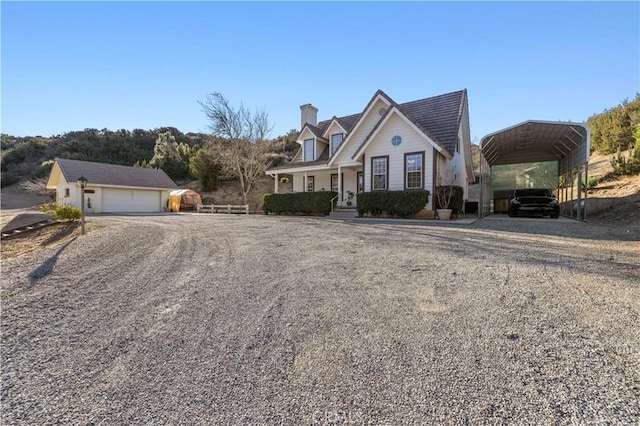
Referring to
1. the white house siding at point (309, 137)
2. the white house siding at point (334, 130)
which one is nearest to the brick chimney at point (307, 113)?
the white house siding at point (309, 137)

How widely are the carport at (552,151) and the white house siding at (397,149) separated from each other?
109 inches

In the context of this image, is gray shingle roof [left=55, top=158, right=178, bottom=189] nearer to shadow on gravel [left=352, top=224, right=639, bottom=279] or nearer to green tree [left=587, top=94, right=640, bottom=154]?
shadow on gravel [left=352, top=224, right=639, bottom=279]

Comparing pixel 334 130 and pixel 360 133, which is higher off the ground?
pixel 334 130

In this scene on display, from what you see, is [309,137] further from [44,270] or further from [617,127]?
[617,127]

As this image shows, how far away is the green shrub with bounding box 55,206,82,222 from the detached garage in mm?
15979

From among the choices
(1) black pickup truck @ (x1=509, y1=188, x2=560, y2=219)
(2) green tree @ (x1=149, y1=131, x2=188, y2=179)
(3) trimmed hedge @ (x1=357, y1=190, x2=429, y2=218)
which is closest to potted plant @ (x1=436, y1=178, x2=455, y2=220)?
(3) trimmed hedge @ (x1=357, y1=190, x2=429, y2=218)

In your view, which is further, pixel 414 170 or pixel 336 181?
pixel 336 181

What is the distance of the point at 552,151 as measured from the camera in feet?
56.1

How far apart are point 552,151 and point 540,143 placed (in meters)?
2.48

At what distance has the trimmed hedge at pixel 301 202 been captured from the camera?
15.9 meters

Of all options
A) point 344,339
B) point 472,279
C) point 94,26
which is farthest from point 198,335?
point 94,26

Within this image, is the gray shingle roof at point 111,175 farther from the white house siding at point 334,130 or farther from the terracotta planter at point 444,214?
the terracotta planter at point 444,214

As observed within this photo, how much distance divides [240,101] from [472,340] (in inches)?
1050

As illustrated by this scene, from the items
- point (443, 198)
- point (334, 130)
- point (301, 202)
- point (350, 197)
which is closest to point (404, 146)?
point (443, 198)
